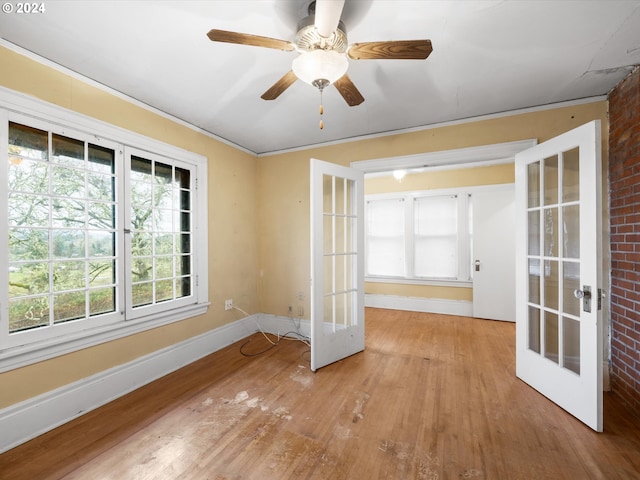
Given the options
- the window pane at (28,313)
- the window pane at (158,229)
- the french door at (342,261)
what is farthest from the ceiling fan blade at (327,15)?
the window pane at (28,313)

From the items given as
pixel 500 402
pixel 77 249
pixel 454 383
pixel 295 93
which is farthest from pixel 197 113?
pixel 500 402

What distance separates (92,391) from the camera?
2068 mm

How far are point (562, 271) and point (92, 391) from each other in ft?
12.2

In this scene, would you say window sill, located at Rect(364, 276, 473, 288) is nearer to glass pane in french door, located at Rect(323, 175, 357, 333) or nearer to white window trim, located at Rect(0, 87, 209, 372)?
glass pane in french door, located at Rect(323, 175, 357, 333)

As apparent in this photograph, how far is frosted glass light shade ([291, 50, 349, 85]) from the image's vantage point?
1.35m

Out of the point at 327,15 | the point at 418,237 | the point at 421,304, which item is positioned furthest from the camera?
the point at 418,237

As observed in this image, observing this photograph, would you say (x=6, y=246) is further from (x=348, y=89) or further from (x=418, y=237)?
(x=418, y=237)

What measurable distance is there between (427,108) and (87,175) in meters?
2.97

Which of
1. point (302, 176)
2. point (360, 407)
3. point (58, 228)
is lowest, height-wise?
point (360, 407)

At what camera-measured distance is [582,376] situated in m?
1.87

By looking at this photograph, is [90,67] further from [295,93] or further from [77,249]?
[295,93]

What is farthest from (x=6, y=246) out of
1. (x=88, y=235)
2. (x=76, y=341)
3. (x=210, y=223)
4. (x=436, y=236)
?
(x=436, y=236)

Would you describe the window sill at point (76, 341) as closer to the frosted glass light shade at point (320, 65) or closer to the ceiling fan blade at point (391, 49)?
the frosted glass light shade at point (320, 65)

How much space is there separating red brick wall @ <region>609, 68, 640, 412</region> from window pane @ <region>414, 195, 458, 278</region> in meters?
2.52
